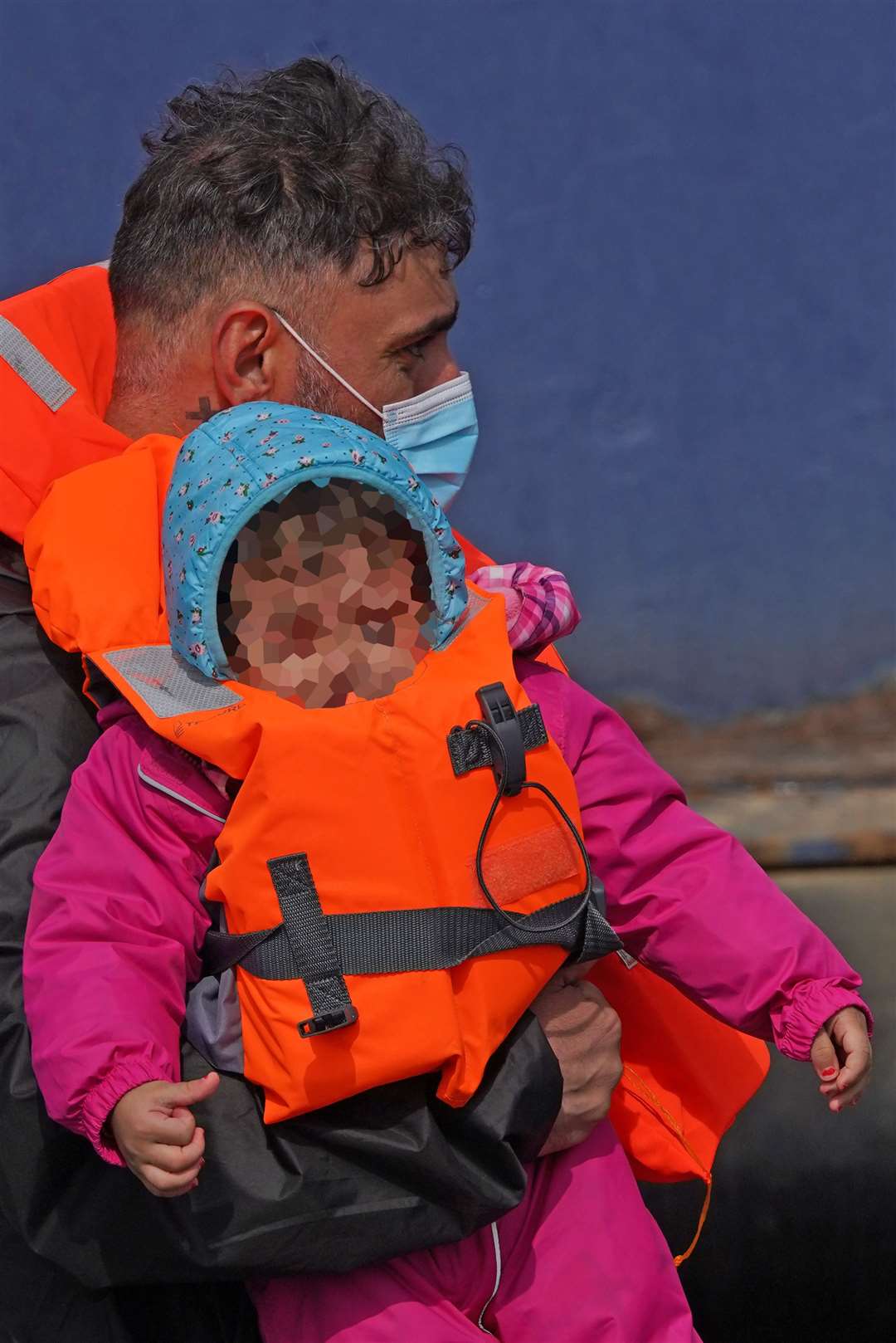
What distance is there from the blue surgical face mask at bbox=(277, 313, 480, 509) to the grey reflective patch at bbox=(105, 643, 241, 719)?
1.94 ft

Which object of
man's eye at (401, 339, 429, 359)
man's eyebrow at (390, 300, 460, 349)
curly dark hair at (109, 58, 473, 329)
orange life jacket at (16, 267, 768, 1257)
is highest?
curly dark hair at (109, 58, 473, 329)

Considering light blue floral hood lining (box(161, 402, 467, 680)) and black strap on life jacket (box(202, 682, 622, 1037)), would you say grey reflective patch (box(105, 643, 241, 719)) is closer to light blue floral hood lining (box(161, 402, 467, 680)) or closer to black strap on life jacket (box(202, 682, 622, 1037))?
light blue floral hood lining (box(161, 402, 467, 680))

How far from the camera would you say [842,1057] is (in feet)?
6.38

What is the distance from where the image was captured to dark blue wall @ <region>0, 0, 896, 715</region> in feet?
11.1

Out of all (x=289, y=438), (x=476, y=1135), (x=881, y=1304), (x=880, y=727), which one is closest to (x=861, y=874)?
(x=880, y=727)

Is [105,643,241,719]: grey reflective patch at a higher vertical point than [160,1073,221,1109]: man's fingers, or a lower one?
higher

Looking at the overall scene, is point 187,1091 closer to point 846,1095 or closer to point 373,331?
point 846,1095

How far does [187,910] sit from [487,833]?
1.14ft

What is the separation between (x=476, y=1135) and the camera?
1.86m

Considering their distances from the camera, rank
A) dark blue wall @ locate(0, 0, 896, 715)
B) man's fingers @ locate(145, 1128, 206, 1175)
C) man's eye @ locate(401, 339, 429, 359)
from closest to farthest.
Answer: man's fingers @ locate(145, 1128, 206, 1175) → man's eye @ locate(401, 339, 429, 359) → dark blue wall @ locate(0, 0, 896, 715)

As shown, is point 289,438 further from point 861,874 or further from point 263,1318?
point 861,874

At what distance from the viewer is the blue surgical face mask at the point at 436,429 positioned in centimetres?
238

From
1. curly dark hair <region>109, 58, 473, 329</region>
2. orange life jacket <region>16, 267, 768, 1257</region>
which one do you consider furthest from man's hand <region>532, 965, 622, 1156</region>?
curly dark hair <region>109, 58, 473, 329</region>

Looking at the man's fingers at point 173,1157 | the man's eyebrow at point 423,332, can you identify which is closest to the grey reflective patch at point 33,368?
the man's eyebrow at point 423,332
